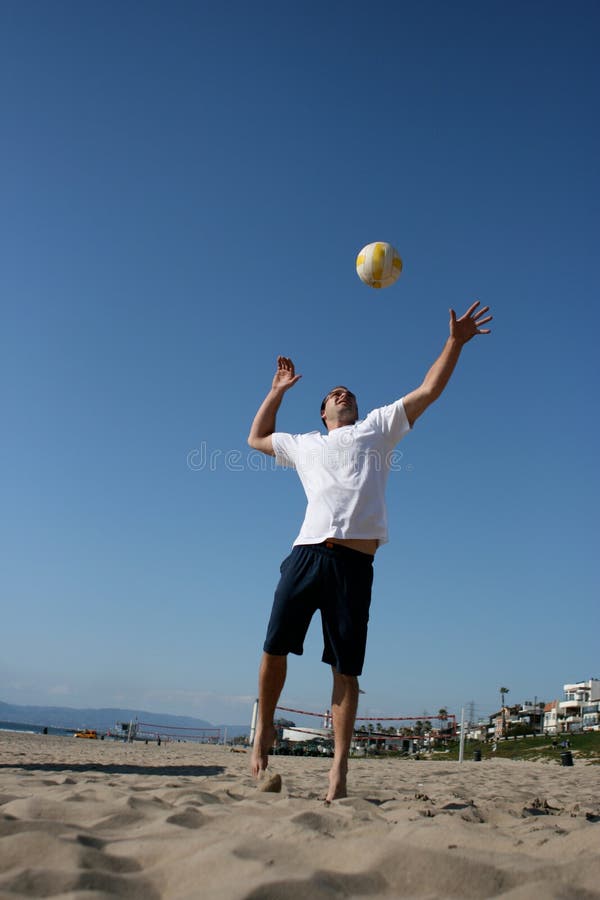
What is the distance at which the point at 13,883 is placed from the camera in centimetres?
131

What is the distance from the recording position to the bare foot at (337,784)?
2818 millimetres

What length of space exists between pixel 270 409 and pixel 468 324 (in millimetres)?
1434

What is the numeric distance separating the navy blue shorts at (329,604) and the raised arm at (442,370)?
3.10 ft

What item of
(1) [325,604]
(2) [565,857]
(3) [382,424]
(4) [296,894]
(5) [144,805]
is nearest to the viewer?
(4) [296,894]

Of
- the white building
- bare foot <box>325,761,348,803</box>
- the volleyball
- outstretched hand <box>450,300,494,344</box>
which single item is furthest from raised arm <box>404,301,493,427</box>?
the white building

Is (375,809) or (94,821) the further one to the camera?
(375,809)

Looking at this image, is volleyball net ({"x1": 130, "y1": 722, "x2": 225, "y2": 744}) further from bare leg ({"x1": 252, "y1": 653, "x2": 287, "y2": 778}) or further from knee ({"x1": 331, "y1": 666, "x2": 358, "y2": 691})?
knee ({"x1": 331, "y1": 666, "x2": 358, "y2": 691})

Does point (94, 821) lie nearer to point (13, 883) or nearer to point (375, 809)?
point (13, 883)

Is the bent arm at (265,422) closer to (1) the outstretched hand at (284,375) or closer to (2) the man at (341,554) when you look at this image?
(1) the outstretched hand at (284,375)

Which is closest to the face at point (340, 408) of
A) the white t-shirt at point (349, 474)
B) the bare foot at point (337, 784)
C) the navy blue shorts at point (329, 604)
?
the white t-shirt at point (349, 474)

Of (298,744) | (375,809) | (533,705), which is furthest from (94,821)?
(533,705)

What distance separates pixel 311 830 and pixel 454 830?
1.40ft

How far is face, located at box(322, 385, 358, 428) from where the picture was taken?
3977mm

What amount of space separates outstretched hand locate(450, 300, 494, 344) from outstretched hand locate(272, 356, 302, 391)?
3.94ft
